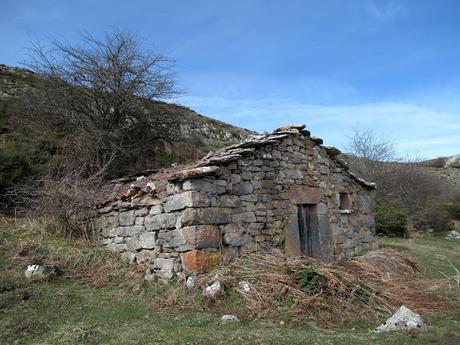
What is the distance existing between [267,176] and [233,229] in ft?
5.21

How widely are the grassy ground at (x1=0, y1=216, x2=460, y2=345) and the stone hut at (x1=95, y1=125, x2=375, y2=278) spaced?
65 centimetres

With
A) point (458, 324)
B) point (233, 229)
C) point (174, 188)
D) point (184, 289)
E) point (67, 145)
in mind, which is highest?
point (67, 145)

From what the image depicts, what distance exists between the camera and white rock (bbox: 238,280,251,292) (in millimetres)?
6234

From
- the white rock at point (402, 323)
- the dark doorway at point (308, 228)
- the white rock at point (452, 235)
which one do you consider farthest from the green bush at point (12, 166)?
the white rock at point (452, 235)

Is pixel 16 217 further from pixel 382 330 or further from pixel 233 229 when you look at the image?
pixel 382 330

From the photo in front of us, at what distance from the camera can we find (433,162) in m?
53.9

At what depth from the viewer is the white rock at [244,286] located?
6.23 metres

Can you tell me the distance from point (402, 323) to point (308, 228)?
14.8 ft

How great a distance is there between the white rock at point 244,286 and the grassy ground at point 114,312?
0.65 ft

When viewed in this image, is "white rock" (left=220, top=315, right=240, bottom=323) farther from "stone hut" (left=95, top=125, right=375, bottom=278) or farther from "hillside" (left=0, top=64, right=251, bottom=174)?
"hillside" (left=0, top=64, right=251, bottom=174)

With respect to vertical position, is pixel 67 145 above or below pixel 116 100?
below

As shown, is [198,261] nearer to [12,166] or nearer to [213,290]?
[213,290]

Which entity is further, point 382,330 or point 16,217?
point 16,217

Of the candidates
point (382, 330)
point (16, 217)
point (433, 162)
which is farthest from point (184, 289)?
point (433, 162)
